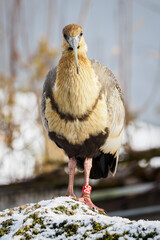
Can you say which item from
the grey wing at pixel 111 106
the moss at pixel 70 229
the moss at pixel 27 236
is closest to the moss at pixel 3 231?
the moss at pixel 27 236

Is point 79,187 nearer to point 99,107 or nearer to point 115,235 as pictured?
point 99,107

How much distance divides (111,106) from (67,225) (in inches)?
33.4

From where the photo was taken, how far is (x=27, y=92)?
4031mm

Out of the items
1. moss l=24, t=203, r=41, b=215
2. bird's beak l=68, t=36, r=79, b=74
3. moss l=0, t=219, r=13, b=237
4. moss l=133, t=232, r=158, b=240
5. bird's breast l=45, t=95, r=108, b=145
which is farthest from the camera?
bird's breast l=45, t=95, r=108, b=145

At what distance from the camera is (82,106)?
189cm

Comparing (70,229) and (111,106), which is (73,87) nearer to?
(111,106)

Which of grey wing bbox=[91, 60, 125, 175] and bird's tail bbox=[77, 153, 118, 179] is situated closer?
grey wing bbox=[91, 60, 125, 175]

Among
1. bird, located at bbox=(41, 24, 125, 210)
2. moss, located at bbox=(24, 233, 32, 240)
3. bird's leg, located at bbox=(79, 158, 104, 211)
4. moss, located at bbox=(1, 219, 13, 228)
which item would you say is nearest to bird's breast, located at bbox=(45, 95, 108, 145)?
bird, located at bbox=(41, 24, 125, 210)

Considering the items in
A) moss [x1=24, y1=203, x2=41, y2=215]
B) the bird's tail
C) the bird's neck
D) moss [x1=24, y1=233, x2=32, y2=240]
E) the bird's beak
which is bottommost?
moss [x1=24, y1=233, x2=32, y2=240]

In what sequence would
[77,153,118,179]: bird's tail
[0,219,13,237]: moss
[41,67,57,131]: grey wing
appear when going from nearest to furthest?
[0,219,13,237]: moss, [41,67,57,131]: grey wing, [77,153,118,179]: bird's tail

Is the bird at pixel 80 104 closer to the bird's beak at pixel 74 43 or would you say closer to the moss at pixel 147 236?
the bird's beak at pixel 74 43

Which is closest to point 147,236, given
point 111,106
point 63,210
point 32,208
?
point 63,210

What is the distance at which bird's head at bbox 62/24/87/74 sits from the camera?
180 centimetres

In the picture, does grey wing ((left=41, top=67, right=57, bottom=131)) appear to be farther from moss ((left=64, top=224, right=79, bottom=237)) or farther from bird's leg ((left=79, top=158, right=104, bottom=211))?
moss ((left=64, top=224, right=79, bottom=237))
